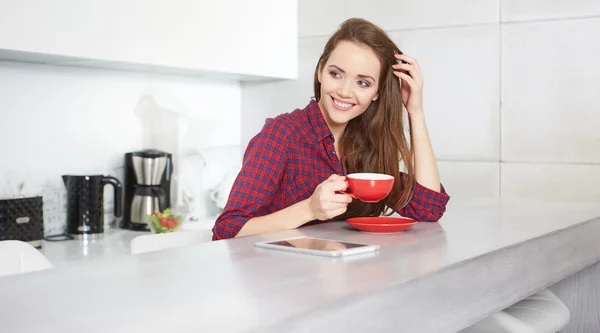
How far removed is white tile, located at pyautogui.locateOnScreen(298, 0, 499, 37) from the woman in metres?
1.09

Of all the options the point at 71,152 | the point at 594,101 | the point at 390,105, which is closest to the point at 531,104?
the point at 594,101

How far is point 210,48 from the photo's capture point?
279 centimetres

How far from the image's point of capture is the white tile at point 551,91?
103 inches

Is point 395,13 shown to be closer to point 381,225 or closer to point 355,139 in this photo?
point 355,139

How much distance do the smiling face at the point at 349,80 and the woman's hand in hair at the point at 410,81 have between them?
0.20 ft

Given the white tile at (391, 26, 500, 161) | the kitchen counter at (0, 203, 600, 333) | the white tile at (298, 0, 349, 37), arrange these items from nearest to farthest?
the kitchen counter at (0, 203, 600, 333) < the white tile at (391, 26, 500, 161) < the white tile at (298, 0, 349, 37)

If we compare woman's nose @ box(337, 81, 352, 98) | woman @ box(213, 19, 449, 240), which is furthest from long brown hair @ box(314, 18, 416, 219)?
woman's nose @ box(337, 81, 352, 98)

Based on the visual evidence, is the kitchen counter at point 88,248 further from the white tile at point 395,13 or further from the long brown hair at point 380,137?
the white tile at point 395,13

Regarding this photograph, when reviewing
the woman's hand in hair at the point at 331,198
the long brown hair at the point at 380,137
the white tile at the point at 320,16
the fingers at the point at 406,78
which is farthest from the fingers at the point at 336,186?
the white tile at the point at 320,16

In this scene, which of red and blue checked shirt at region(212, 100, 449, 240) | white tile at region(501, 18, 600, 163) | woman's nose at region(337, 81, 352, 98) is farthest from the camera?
white tile at region(501, 18, 600, 163)

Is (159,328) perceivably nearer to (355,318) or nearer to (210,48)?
(355,318)

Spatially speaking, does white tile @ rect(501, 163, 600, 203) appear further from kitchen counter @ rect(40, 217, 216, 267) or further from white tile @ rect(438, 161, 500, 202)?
kitchen counter @ rect(40, 217, 216, 267)

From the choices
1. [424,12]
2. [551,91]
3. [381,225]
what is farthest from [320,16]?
[381,225]

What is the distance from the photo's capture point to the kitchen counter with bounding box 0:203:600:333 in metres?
0.72
